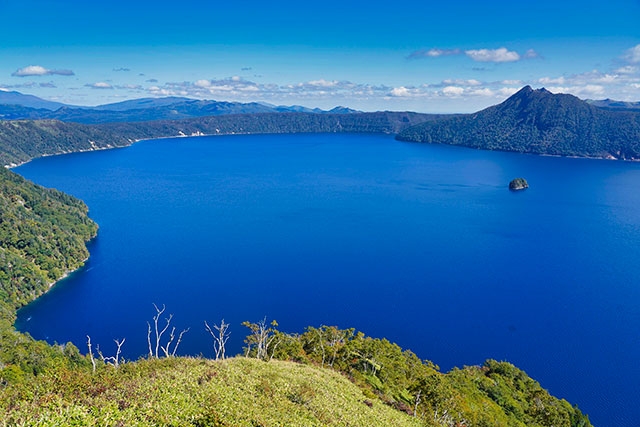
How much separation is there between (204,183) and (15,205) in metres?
83.3

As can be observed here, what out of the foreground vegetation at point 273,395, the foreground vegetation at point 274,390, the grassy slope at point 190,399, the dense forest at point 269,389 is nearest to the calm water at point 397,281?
the dense forest at point 269,389

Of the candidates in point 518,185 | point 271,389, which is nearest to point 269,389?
point 271,389

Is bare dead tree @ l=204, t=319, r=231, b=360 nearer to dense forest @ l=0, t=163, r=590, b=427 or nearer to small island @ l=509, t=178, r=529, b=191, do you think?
dense forest @ l=0, t=163, r=590, b=427

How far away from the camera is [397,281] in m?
87.0

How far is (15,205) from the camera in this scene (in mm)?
113125

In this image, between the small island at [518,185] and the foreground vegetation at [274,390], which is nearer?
the foreground vegetation at [274,390]

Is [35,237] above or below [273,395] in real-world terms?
below

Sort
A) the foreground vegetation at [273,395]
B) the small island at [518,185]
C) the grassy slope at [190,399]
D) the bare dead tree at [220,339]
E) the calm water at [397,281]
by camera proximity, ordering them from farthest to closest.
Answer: the small island at [518,185] < the calm water at [397,281] < the bare dead tree at [220,339] < the foreground vegetation at [273,395] < the grassy slope at [190,399]

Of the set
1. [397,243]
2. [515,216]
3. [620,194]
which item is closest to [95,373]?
[397,243]

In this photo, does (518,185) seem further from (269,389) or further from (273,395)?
(273,395)

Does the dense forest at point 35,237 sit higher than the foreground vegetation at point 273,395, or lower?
lower

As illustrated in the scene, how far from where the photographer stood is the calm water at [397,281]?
6725 centimetres

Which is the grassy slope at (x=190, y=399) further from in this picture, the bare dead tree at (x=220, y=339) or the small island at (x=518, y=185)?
the small island at (x=518, y=185)

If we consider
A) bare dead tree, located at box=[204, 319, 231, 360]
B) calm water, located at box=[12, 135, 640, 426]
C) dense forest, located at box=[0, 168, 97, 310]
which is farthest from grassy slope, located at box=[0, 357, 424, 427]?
dense forest, located at box=[0, 168, 97, 310]
